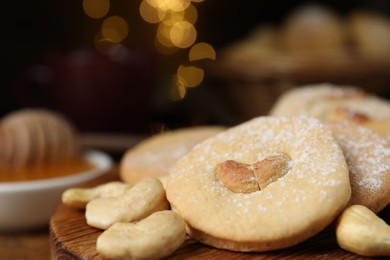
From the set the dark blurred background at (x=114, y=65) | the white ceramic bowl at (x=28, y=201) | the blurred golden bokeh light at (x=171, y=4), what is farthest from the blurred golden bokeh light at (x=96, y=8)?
the white ceramic bowl at (x=28, y=201)

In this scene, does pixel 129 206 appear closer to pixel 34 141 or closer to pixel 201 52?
pixel 34 141

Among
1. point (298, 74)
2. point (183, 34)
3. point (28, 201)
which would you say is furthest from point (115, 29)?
point (28, 201)

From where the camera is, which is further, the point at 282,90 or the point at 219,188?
the point at 282,90

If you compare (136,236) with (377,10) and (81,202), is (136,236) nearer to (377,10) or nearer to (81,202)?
(81,202)

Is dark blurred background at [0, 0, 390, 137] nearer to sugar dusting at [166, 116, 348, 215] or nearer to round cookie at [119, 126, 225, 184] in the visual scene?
round cookie at [119, 126, 225, 184]

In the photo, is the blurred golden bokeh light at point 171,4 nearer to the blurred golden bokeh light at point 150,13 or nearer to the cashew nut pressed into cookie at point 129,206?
the blurred golden bokeh light at point 150,13

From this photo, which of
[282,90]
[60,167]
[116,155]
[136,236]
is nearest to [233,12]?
[282,90]
